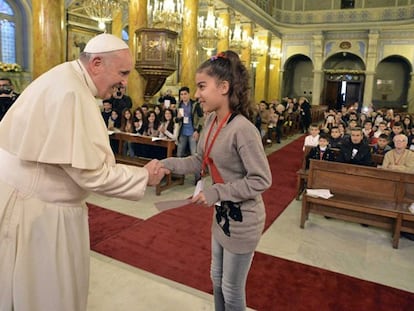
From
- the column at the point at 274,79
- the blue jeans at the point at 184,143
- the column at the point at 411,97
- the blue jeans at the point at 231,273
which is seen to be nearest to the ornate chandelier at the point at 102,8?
the blue jeans at the point at 184,143

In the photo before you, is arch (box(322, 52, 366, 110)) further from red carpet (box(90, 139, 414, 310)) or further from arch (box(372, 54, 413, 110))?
red carpet (box(90, 139, 414, 310))

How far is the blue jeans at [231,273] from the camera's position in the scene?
2.08 metres

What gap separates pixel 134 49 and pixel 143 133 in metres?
2.34

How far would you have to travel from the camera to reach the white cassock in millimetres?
1649

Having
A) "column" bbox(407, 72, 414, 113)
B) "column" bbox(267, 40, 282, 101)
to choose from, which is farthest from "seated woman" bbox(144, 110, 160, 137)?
"column" bbox(407, 72, 414, 113)

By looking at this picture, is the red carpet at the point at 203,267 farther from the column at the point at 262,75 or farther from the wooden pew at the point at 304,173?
the column at the point at 262,75

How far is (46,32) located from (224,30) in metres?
8.82

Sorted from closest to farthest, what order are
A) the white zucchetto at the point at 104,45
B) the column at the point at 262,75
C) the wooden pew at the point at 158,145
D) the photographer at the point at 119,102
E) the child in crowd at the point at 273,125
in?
1. the white zucchetto at the point at 104,45
2. the wooden pew at the point at 158,145
3. the photographer at the point at 119,102
4. the child in crowd at the point at 273,125
5. the column at the point at 262,75

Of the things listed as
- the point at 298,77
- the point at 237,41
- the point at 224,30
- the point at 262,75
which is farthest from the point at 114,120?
the point at 298,77

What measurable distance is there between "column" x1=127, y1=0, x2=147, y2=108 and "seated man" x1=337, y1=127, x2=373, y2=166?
529cm

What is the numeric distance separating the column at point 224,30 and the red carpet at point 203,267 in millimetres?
10038

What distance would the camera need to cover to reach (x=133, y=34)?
906 cm

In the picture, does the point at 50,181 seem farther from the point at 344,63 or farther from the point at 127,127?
the point at 344,63

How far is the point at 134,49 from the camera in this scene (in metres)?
8.87
